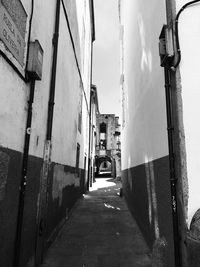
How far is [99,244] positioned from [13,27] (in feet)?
15.0

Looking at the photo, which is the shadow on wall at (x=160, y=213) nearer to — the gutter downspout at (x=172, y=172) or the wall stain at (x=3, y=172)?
the gutter downspout at (x=172, y=172)

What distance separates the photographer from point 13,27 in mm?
3121

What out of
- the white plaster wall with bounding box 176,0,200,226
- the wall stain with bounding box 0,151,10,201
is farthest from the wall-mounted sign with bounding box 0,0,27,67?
the white plaster wall with bounding box 176,0,200,226

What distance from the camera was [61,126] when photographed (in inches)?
255

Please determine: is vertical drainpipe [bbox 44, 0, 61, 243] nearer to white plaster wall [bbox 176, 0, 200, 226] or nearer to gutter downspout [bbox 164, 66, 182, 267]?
gutter downspout [bbox 164, 66, 182, 267]

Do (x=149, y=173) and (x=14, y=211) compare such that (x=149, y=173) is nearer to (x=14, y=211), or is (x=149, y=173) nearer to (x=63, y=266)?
(x=63, y=266)

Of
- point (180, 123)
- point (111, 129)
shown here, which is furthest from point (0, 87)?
point (111, 129)

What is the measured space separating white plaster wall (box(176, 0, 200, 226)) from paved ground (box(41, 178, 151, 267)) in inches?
86.1

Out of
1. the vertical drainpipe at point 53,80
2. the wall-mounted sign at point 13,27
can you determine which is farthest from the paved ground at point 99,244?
the wall-mounted sign at point 13,27

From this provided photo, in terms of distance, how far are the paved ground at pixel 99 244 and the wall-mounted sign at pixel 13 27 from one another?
3.59 metres

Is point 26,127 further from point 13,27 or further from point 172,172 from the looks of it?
point 172,172

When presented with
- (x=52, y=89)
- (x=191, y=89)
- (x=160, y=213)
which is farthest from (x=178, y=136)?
(x=52, y=89)

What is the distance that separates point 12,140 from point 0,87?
747mm

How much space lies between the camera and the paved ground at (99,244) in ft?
14.1
